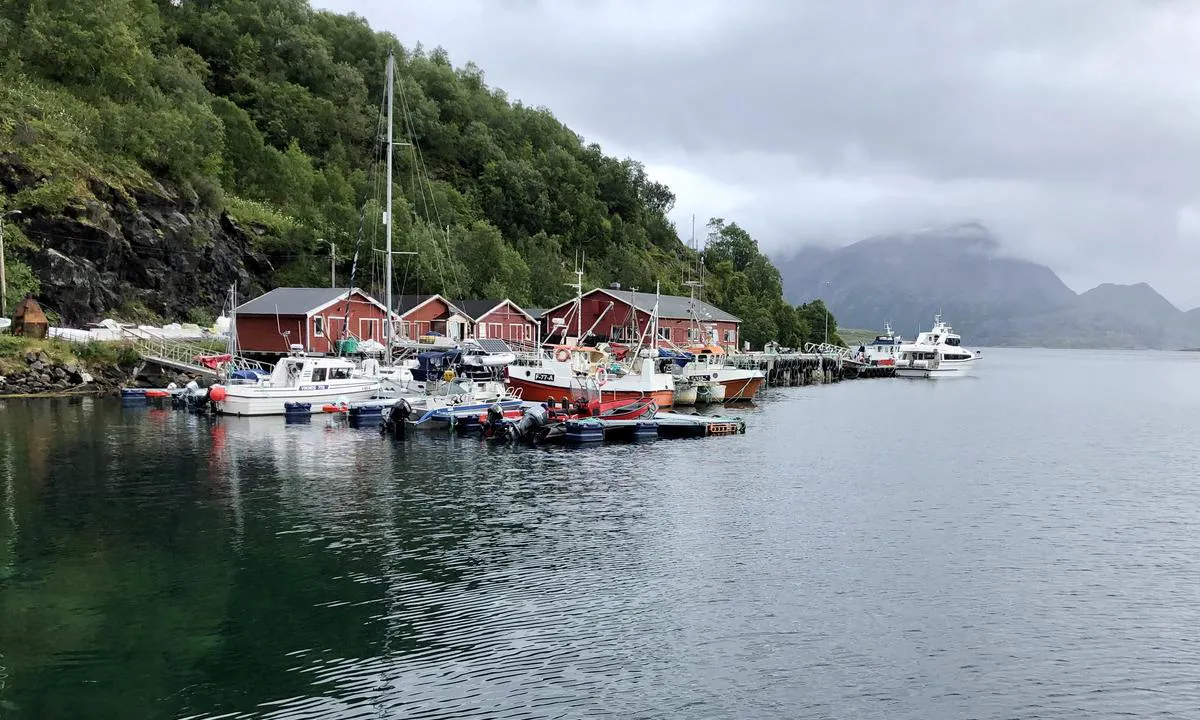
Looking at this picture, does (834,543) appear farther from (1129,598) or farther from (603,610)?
(603,610)

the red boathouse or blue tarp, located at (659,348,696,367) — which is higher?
the red boathouse

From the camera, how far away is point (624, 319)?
87438 mm

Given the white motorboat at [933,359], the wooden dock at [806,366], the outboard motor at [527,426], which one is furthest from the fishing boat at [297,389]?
the white motorboat at [933,359]

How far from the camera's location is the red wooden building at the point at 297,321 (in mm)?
66500

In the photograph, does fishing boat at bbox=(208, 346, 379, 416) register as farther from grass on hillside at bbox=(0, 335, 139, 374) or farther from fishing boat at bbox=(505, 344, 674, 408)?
grass on hillside at bbox=(0, 335, 139, 374)

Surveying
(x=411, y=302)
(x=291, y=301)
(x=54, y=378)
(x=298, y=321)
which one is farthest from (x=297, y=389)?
(x=411, y=302)

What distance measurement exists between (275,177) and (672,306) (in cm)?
4843

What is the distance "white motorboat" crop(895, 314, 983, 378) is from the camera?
12338 centimetres

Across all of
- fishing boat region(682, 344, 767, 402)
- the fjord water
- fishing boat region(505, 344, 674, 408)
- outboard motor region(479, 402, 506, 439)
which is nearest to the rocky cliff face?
the fjord water

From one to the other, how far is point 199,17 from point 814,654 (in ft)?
453

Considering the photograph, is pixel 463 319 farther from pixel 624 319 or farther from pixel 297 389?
pixel 297 389

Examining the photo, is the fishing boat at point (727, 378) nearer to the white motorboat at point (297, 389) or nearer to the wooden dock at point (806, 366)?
the wooden dock at point (806, 366)

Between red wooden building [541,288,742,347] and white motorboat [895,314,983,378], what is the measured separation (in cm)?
4140

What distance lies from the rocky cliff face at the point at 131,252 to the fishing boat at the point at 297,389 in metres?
23.6
